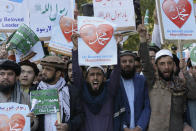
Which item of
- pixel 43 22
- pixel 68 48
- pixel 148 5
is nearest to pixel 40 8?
pixel 43 22

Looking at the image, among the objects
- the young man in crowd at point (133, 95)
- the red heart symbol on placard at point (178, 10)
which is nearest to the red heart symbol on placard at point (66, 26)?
the young man in crowd at point (133, 95)

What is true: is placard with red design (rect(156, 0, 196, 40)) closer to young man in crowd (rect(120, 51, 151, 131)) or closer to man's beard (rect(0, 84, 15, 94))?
young man in crowd (rect(120, 51, 151, 131))

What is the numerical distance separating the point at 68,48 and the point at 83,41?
0.97 m

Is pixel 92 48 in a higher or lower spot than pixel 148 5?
lower

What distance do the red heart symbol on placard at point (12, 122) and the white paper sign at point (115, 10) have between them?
247 centimetres

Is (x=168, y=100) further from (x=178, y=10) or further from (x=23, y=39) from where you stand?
(x=23, y=39)

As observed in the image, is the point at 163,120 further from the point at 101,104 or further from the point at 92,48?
the point at 92,48

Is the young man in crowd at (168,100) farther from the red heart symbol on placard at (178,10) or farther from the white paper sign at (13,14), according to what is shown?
the white paper sign at (13,14)

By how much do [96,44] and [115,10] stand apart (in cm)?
137

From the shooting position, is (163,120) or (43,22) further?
(43,22)

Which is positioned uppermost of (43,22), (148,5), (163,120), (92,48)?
(148,5)

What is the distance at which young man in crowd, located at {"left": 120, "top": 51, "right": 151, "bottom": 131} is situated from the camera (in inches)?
178

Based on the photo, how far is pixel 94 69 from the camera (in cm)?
453

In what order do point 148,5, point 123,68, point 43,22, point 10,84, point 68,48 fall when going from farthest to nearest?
point 148,5, point 43,22, point 68,48, point 123,68, point 10,84
